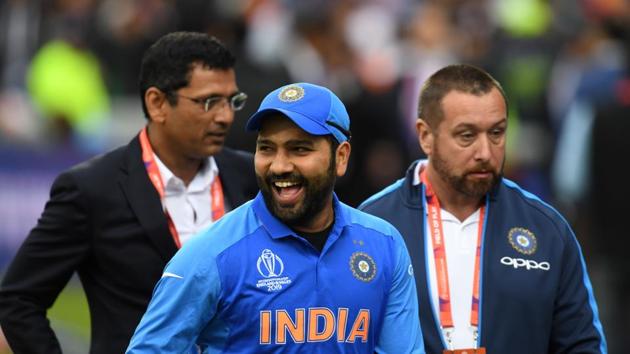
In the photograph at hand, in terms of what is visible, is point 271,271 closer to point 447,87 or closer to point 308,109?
point 308,109

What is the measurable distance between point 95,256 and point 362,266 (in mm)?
1558

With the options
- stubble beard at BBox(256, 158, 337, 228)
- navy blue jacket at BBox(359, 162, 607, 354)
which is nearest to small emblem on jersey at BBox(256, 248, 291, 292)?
stubble beard at BBox(256, 158, 337, 228)

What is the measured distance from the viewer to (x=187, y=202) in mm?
6855

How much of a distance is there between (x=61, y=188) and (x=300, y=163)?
1539 millimetres

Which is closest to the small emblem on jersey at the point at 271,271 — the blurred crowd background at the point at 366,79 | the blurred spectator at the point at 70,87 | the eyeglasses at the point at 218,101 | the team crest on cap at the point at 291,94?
the team crest on cap at the point at 291,94

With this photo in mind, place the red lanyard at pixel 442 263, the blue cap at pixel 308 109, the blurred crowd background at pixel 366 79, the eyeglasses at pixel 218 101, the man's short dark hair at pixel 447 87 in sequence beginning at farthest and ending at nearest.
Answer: the blurred crowd background at pixel 366 79
the eyeglasses at pixel 218 101
the man's short dark hair at pixel 447 87
the red lanyard at pixel 442 263
the blue cap at pixel 308 109

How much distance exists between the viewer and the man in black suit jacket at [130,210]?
6.43 m

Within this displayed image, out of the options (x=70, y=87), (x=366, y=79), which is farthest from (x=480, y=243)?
(x=70, y=87)

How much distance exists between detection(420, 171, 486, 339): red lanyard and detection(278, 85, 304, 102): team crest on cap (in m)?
→ 1.28

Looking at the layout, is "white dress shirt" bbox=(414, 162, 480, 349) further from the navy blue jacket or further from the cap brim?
the cap brim

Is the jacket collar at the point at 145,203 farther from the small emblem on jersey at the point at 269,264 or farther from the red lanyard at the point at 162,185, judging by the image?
the small emblem on jersey at the point at 269,264

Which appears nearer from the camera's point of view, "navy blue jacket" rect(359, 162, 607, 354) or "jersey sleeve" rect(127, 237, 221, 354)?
"jersey sleeve" rect(127, 237, 221, 354)

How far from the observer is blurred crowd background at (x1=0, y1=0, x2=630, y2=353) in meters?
11.5

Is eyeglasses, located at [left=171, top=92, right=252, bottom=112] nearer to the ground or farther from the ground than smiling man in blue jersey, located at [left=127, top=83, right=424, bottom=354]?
farther from the ground
